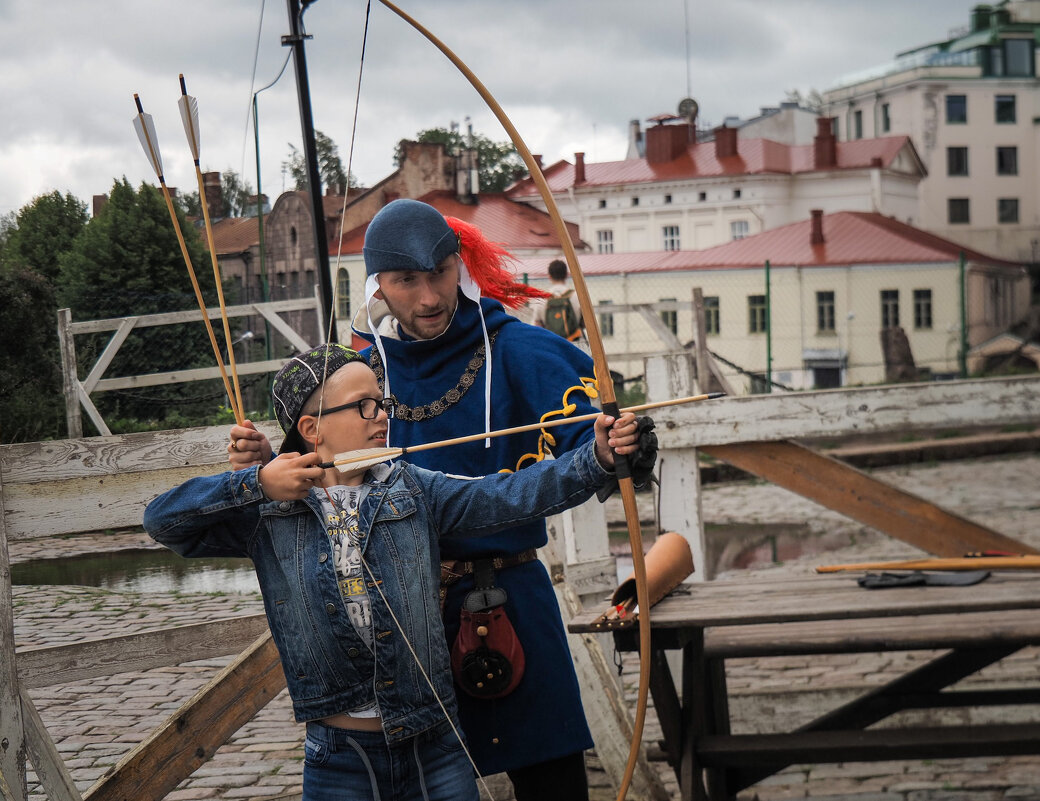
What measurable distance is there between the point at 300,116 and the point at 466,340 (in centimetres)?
265

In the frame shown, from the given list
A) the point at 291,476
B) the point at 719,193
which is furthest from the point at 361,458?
the point at 719,193

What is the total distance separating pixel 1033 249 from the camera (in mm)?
49969

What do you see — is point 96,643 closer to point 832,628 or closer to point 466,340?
point 466,340

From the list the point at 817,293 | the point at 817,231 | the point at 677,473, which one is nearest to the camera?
the point at 677,473

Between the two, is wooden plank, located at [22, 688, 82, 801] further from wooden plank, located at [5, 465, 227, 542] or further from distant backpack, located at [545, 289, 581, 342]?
distant backpack, located at [545, 289, 581, 342]

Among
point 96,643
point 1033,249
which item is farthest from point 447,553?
point 1033,249

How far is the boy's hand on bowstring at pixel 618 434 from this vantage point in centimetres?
200

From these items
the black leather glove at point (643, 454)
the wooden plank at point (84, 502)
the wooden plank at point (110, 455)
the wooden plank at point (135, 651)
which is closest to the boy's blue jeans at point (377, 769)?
the black leather glove at point (643, 454)

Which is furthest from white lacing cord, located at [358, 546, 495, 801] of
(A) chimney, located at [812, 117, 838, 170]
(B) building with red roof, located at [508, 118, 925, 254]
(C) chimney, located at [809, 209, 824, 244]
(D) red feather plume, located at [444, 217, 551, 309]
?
(A) chimney, located at [812, 117, 838, 170]

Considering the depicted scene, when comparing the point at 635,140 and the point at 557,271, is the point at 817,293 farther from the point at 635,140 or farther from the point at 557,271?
the point at 557,271

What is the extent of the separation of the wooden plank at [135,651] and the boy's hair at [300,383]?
43.4 inches

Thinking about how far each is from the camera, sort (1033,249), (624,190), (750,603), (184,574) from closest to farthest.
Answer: (750,603)
(184,574)
(624,190)
(1033,249)

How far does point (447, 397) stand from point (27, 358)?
2.91 meters

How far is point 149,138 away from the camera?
7.52 ft
